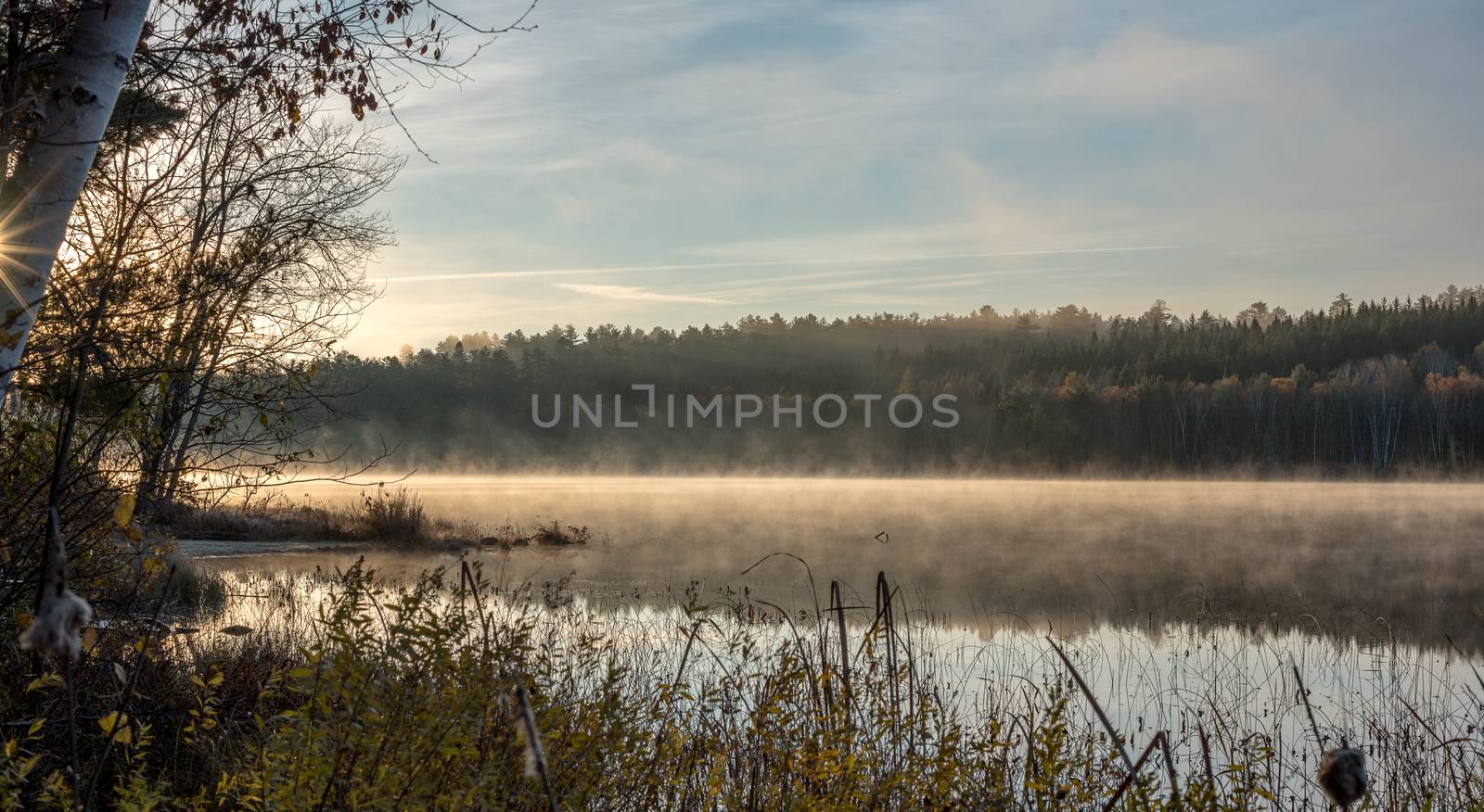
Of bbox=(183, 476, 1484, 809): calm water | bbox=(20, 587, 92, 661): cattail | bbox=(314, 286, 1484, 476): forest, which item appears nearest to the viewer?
bbox=(20, 587, 92, 661): cattail

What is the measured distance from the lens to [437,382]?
10500 cm

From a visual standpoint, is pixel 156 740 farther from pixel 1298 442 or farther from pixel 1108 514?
pixel 1298 442

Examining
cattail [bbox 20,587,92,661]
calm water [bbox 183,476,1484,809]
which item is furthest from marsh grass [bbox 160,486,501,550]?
cattail [bbox 20,587,92,661]

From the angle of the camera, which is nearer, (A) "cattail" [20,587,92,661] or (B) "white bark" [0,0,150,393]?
(A) "cattail" [20,587,92,661]

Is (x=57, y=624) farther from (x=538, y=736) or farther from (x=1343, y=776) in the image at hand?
(x=1343, y=776)

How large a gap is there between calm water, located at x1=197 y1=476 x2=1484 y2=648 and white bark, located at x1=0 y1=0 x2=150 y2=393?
375 inches

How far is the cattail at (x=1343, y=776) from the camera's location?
1101mm

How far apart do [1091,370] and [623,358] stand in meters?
49.7

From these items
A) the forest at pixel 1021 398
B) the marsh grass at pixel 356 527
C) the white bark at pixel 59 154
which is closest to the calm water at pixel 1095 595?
the marsh grass at pixel 356 527

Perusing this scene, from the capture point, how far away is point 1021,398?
92000 mm

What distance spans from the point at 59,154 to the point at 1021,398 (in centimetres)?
9279

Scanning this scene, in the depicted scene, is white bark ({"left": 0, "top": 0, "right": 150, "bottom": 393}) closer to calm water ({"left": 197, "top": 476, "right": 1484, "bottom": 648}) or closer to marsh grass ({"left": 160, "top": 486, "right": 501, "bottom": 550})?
calm water ({"left": 197, "top": 476, "right": 1484, "bottom": 648})

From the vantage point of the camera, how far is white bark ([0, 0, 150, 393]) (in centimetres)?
285

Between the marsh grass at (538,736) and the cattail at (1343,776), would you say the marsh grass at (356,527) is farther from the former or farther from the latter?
the cattail at (1343,776)
